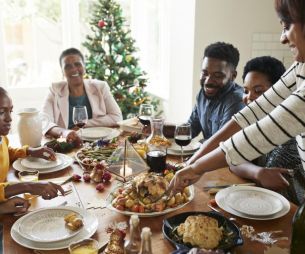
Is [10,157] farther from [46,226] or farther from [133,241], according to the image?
[133,241]

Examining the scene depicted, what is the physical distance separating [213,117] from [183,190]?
1.08 m

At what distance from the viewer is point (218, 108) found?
2332mm

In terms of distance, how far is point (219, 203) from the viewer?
132 cm

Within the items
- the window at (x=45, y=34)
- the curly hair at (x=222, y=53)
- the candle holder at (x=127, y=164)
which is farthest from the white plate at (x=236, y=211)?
the window at (x=45, y=34)

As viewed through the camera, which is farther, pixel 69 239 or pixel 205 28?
pixel 205 28

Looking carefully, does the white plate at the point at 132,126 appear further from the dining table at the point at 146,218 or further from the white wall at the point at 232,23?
the white wall at the point at 232,23

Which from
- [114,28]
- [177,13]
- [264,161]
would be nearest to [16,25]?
[114,28]

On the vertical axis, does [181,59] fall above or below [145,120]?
above

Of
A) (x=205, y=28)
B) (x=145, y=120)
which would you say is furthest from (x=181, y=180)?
(x=205, y=28)

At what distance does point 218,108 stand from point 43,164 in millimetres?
1143

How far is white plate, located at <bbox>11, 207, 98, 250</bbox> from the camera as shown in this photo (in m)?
1.07

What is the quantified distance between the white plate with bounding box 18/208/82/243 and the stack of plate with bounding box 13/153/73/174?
46 cm

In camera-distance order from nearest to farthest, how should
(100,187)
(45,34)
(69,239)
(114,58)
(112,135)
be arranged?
1. (69,239)
2. (100,187)
3. (112,135)
4. (114,58)
5. (45,34)

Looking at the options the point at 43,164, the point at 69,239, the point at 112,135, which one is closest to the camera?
the point at 69,239
